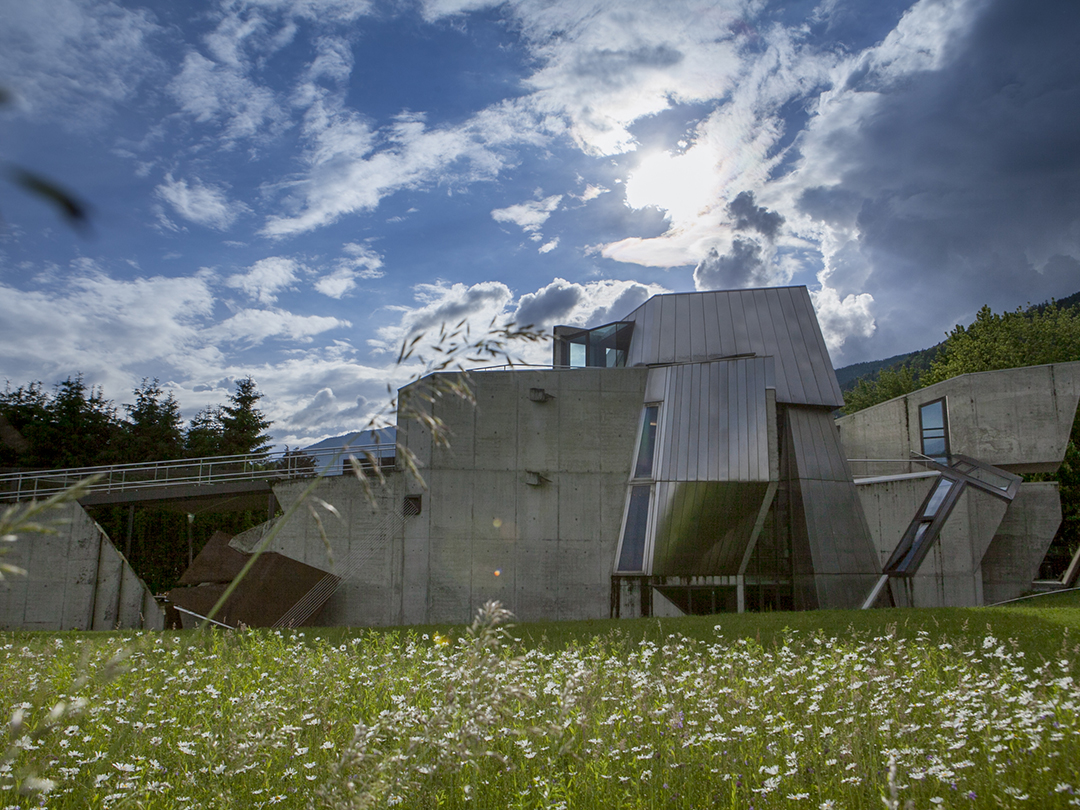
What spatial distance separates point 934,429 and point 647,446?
496 inches

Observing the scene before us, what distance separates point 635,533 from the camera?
71.9ft

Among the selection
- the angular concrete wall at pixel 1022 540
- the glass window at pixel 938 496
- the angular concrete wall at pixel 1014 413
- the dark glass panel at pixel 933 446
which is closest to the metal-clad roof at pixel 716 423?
the glass window at pixel 938 496

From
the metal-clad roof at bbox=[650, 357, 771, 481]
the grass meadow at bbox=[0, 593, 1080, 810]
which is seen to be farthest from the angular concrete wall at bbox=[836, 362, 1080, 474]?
the grass meadow at bbox=[0, 593, 1080, 810]

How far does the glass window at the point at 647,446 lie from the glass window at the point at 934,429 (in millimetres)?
12099

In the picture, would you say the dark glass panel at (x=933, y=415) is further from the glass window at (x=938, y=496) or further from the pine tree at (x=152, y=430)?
the pine tree at (x=152, y=430)

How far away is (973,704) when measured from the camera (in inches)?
214

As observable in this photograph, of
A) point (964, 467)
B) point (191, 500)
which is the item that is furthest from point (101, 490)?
point (964, 467)

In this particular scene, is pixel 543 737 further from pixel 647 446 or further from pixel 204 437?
pixel 204 437

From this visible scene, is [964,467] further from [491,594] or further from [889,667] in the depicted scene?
[889,667]

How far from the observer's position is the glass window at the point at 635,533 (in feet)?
71.2

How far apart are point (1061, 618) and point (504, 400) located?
562 inches

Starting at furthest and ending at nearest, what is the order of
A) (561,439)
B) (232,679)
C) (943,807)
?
(561,439), (232,679), (943,807)

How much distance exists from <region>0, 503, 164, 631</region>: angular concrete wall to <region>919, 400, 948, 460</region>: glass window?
26.6 meters

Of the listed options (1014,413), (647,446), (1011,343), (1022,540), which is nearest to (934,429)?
(1014,413)
